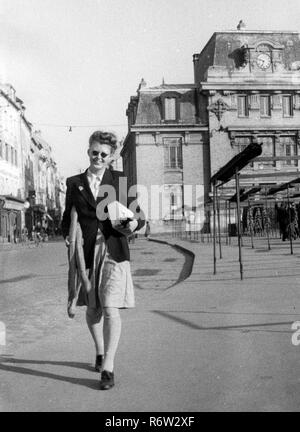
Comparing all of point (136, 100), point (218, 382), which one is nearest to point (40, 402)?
point (218, 382)

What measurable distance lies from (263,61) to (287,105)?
373 centimetres

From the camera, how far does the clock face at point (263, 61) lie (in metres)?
43.3

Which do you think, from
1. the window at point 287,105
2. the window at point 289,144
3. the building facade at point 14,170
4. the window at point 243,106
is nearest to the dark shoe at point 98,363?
the building facade at point 14,170

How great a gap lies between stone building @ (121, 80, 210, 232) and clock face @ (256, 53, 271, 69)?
5.08m

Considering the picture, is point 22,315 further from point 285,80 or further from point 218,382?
point 285,80

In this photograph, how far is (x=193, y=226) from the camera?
141 ft

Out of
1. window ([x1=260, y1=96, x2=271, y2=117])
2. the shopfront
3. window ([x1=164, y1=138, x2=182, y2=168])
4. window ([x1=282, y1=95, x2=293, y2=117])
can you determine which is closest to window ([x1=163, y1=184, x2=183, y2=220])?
window ([x1=164, y1=138, x2=182, y2=168])

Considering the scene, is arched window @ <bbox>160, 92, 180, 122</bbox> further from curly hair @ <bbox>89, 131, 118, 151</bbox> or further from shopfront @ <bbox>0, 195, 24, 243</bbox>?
curly hair @ <bbox>89, 131, 118, 151</bbox>

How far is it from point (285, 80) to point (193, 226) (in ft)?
41.7

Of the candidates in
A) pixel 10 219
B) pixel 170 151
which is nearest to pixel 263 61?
pixel 170 151

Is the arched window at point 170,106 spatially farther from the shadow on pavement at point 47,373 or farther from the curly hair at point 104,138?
the curly hair at point 104,138

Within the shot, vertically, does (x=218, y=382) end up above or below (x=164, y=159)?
below

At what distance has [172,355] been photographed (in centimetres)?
475
